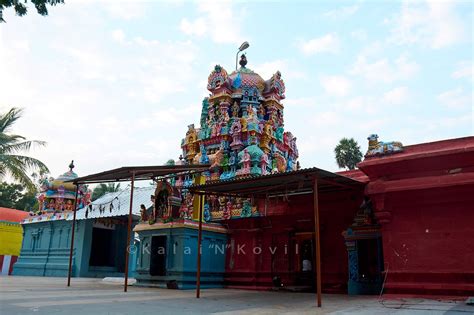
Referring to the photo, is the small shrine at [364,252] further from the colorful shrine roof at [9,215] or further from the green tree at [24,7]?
the colorful shrine roof at [9,215]

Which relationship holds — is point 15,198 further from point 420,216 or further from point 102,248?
point 420,216

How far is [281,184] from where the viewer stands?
1420 cm

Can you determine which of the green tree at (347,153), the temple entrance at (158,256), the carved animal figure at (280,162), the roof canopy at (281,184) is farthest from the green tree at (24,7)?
the green tree at (347,153)

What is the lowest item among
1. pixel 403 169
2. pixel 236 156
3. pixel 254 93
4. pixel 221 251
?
pixel 221 251

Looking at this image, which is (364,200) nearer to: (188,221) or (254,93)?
(188,221)

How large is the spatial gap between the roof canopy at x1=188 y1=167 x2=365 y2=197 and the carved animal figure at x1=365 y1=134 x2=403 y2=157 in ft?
3.78

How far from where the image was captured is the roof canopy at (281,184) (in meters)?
11.9

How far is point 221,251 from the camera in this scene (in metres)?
19.6

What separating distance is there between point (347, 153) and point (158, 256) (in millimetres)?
27138

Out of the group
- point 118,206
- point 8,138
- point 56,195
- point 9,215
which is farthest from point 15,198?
point 8,138

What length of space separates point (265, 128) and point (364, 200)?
34.8 ft

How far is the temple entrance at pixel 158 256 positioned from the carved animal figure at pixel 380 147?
10.0 meters

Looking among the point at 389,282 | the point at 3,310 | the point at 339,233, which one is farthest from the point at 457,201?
the point at 3,310

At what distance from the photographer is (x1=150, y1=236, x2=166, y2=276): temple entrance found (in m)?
18.5
